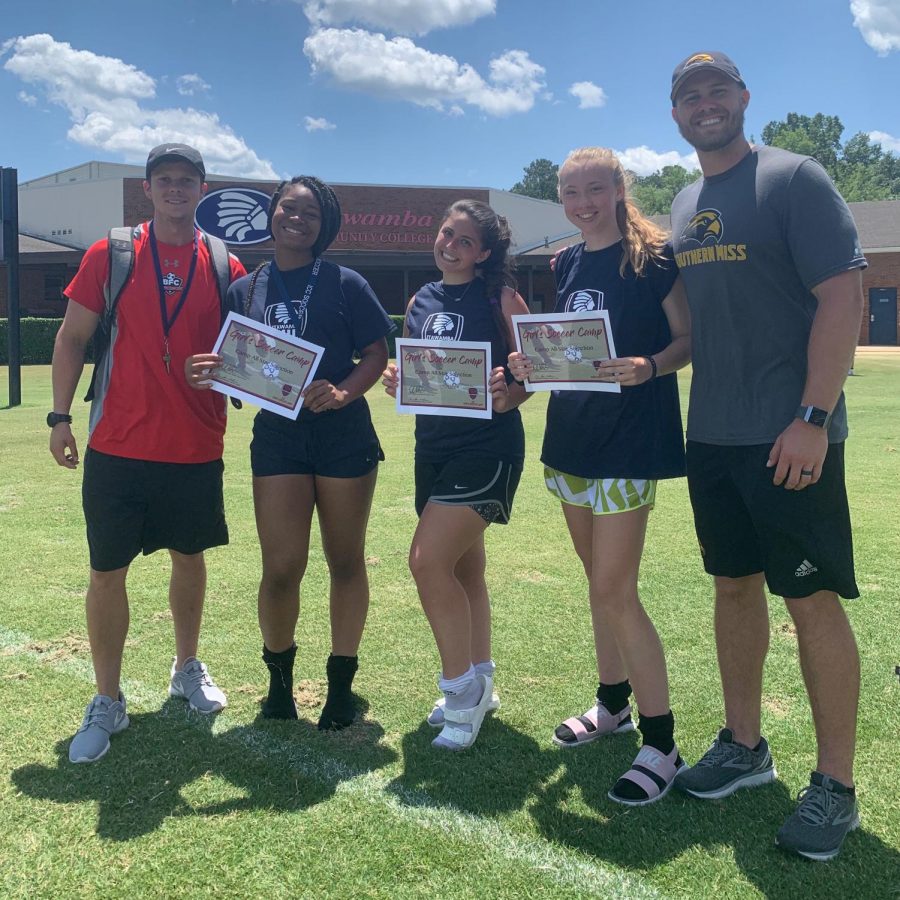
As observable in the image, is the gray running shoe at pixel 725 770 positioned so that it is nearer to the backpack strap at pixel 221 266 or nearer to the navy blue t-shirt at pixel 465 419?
the navy blue t-shirt at pixel 465 419

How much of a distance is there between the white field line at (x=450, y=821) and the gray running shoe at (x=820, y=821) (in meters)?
0.53

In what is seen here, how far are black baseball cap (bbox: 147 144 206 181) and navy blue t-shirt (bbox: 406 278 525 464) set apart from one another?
47.0 inches

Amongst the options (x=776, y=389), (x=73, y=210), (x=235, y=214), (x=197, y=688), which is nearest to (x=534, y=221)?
(x=235, y=214)

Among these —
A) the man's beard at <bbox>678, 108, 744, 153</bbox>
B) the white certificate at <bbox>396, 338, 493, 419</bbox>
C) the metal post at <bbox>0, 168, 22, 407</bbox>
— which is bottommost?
the white certificate at <bbox>396, 338, 493, 419</bbox>

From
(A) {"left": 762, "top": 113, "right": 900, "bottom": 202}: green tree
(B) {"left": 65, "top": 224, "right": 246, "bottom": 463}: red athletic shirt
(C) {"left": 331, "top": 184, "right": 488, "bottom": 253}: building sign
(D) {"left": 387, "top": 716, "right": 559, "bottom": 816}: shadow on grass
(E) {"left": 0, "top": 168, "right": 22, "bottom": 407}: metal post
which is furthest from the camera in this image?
(A) {"left": 762, "top": 113, "right": 900, "bottom": 202}: green tree

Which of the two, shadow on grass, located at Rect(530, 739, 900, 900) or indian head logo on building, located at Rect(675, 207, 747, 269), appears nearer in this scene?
shadow on grass, located at Rect(530, 739, 900, 900)

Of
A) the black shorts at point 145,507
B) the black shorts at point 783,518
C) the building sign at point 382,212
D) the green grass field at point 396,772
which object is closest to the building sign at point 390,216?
the building sign at point 382,212

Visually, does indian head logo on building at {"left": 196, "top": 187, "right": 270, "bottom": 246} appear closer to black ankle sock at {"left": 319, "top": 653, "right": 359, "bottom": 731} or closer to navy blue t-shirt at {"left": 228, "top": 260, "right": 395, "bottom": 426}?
navy blue t-shirt at {"left": 228, "top": 260, "right": 395, "bottom": 426}

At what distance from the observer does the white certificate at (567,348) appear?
298cm

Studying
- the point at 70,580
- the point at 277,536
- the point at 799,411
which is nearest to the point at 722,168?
the point at 799,411

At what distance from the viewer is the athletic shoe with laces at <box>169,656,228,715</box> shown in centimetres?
363

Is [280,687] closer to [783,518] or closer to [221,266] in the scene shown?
[221,266]

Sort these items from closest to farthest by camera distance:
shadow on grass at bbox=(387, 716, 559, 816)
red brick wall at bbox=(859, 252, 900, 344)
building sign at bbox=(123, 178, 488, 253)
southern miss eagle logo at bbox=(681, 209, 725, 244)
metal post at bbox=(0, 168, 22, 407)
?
southern miss eagle logo at bbox=(681, 209, 725, 244) → shadow on grass at bbox=(387, 716, 559, 816) → metal post at bbox=(0, 168, 22, 407) → building sign at bbox=(123, 178, 488, 253) → red brick wall at bbox=(859, 252, 900, 344)

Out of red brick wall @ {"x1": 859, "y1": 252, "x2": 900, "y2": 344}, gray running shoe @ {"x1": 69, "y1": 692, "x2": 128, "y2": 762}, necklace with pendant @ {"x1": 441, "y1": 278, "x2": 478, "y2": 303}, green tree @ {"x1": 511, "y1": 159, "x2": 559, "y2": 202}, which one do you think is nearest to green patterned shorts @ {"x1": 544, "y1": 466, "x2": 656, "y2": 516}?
necklace with pendant @ {"x1": 441, "y1": 278, "x2": 478, "y2": 303}
